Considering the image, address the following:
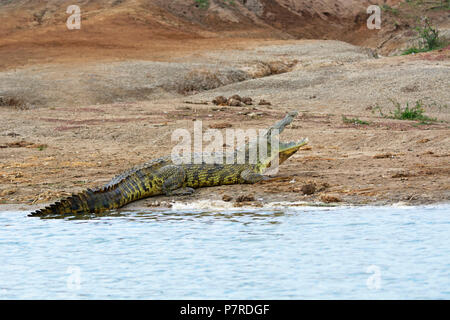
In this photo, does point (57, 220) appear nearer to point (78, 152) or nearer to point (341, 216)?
point (341, 216)

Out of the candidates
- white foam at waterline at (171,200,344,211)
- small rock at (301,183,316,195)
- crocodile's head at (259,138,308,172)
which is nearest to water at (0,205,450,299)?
white foam at waterline at (171,200,344,211)

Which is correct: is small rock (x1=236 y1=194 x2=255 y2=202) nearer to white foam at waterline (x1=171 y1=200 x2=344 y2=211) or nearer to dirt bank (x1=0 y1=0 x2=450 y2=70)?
white foam at waterline (x1=171 y1=200 x2=344 y2=211)

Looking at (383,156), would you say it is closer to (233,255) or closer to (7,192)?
(233,255)

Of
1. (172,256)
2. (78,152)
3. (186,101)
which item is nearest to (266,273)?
(172,256)

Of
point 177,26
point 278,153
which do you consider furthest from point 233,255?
point 177,26

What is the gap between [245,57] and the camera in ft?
80.0

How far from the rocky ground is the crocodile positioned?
0.15 m

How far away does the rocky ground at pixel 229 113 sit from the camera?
28.7 ft

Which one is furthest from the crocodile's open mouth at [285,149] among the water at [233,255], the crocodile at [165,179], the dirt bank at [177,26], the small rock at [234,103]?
the dirt bank at [177,26]

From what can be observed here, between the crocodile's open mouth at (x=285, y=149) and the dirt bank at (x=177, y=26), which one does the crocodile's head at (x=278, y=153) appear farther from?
the dirt bank at (x=177, y=26)

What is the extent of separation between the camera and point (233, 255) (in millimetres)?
6062

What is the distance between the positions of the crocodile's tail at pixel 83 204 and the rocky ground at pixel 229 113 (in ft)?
1.73

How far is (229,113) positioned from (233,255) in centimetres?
891

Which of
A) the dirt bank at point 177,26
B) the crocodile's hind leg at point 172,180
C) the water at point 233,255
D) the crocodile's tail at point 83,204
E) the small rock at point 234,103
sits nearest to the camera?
the water at point 233,255
